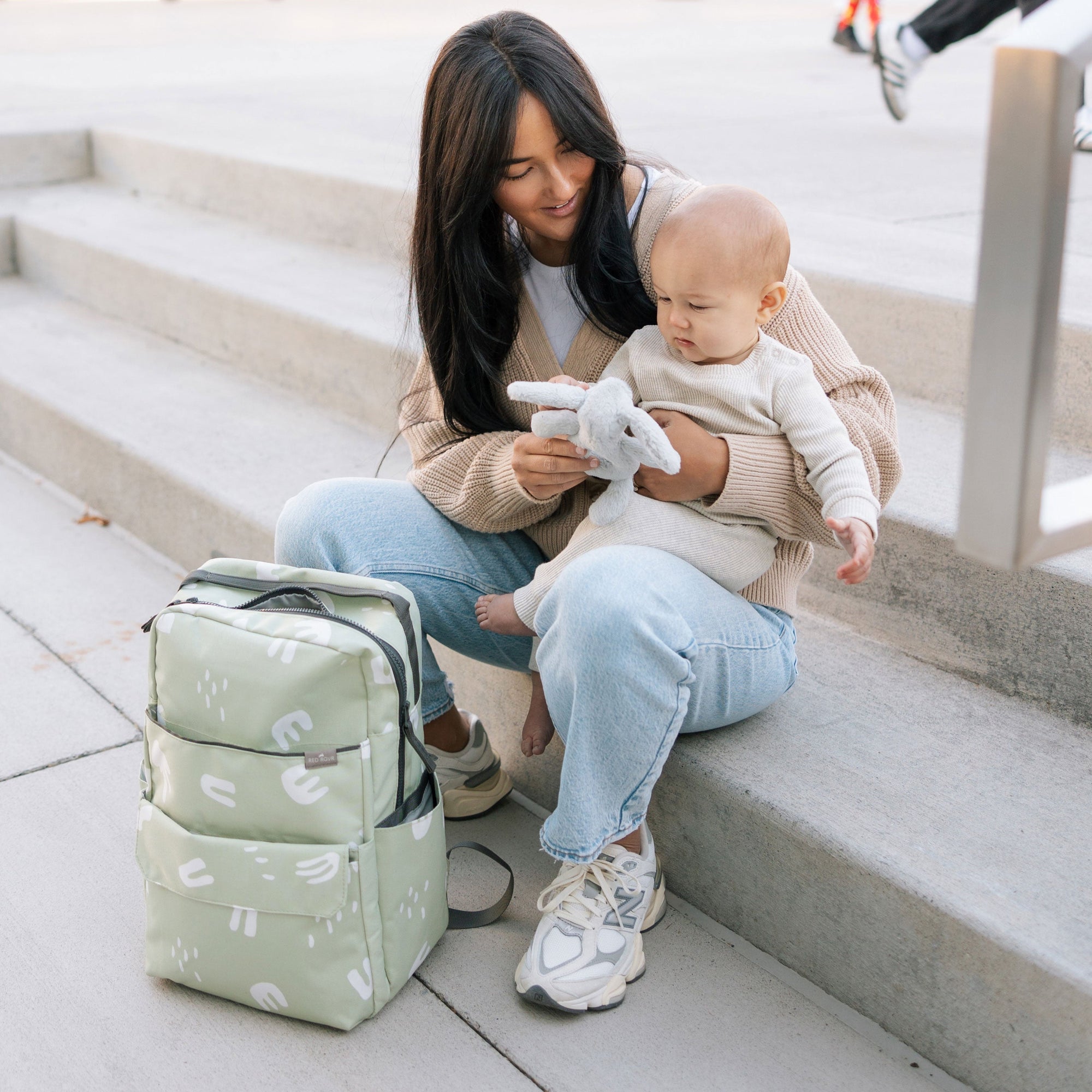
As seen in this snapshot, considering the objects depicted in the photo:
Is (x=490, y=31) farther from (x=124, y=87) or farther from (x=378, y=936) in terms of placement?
(x=124, y=87)

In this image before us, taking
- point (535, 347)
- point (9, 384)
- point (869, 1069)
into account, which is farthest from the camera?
point (9, 384)

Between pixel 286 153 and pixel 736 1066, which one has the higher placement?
pixel 286 153

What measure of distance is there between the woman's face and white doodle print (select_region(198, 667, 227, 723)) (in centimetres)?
69

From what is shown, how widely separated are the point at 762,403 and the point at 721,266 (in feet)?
0.60

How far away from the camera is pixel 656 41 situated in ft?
24.3

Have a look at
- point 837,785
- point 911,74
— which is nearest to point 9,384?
point 837,785

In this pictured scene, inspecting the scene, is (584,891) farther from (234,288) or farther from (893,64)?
(893,64)

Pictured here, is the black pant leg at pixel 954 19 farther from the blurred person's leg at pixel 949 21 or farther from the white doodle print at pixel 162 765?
the white doodle print at pixel 162 765

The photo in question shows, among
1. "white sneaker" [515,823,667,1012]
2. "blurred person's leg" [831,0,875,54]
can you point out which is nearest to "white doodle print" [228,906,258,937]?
"white sneaker" [515,823,667,1012]

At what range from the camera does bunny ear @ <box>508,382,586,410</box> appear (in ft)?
4.68

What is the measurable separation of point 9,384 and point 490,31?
2.20 metres

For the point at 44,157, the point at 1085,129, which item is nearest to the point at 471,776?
the point at 1085,129

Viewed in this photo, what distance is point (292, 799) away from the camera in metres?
1.40

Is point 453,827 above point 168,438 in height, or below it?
below
